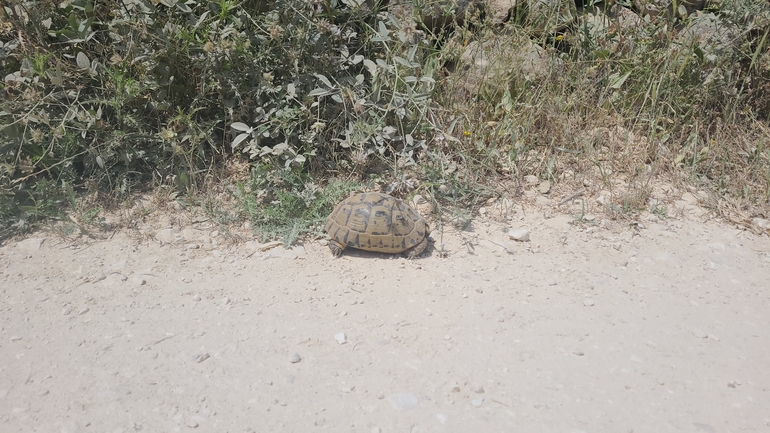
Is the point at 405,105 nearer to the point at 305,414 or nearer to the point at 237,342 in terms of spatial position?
the point at 237,342

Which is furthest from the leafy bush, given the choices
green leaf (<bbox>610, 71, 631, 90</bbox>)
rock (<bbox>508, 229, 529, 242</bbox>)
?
green leaf (<bbox>610, 71, 631, 90</bbox>)

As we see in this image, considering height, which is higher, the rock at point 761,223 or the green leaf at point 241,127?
the green leaf at point 241,127

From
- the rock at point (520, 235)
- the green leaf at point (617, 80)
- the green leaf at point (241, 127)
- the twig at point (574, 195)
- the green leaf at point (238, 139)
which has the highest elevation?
the green leaf at point (617, 80)

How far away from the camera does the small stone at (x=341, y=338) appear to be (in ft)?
9.53

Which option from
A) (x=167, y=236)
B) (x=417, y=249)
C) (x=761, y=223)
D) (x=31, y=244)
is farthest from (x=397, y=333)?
(x=761, y=223)

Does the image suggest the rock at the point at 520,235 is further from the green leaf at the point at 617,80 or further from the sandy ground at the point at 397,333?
the green leaf at the point at 617,80

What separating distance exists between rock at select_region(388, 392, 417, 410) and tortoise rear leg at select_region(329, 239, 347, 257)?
4.57ft

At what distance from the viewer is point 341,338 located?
292 centimetres

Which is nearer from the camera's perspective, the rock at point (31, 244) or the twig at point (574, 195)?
the rock at point (31, 244)

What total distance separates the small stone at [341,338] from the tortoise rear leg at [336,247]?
882 mm

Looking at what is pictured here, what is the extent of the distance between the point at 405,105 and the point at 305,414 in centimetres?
272

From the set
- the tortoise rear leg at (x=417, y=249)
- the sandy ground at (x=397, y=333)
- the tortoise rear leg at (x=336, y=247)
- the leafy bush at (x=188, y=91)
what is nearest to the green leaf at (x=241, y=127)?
the leafy bush at (x=188, y=91)

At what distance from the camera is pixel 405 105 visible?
14.4 feet

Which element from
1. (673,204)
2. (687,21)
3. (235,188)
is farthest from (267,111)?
(687,21)
